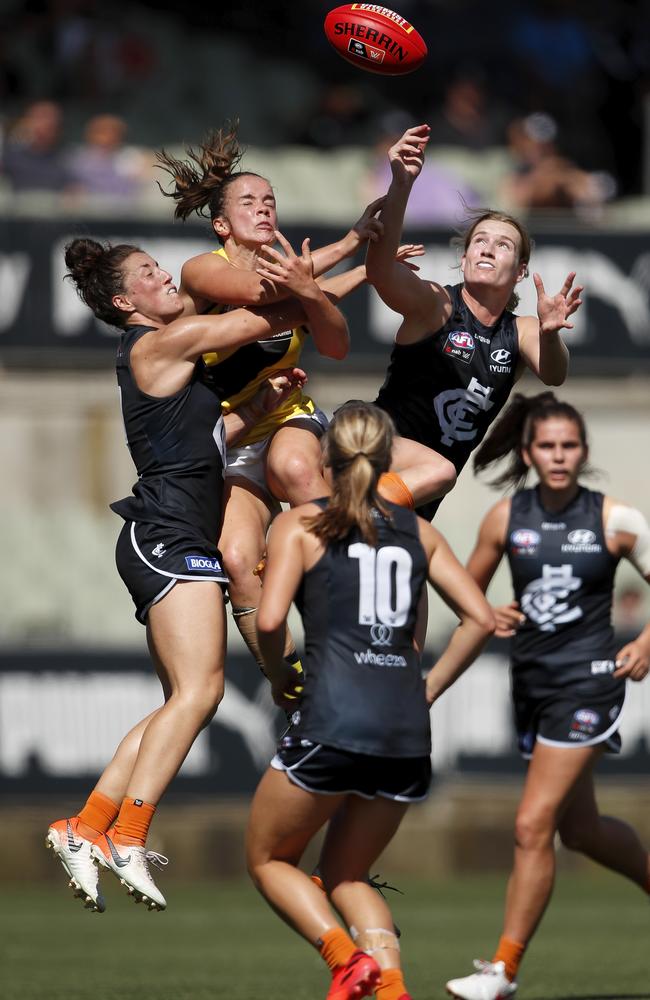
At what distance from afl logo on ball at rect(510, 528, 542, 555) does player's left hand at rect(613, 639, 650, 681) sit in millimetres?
628

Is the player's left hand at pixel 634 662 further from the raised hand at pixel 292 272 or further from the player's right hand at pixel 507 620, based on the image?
the raised hand at pixel 292 272

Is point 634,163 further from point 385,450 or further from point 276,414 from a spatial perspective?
point 385,450

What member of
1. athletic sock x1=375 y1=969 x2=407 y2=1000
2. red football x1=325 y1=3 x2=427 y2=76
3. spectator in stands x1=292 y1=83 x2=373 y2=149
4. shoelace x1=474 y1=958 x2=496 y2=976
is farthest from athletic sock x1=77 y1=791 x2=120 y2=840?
spectator in stands x1=292 y1=83 x2=373 y2=149

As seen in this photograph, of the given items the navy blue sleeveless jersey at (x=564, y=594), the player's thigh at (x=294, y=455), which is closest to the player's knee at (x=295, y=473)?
the player's thigh at (x=294, y=455)

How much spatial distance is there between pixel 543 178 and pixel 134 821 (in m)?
9.89

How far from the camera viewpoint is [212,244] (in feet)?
46.0

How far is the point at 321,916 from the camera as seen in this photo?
6102 mm

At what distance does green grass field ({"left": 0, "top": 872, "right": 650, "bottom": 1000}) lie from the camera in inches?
335

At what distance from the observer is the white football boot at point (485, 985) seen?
734cm

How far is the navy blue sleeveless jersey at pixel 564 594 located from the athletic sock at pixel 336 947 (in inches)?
93.0

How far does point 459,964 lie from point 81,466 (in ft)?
21.3

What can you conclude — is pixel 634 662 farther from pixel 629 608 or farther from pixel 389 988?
pixel 629 608

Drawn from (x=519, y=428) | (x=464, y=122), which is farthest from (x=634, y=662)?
(x=464, y=122)

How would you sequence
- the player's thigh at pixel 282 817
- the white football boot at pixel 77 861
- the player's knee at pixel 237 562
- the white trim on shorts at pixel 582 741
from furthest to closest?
the white trim on shorts at pixel 582 741, the player's knee at pixel 237 562, the white football boot at pixel 77 861, the player's thigh at pixel 282 817
